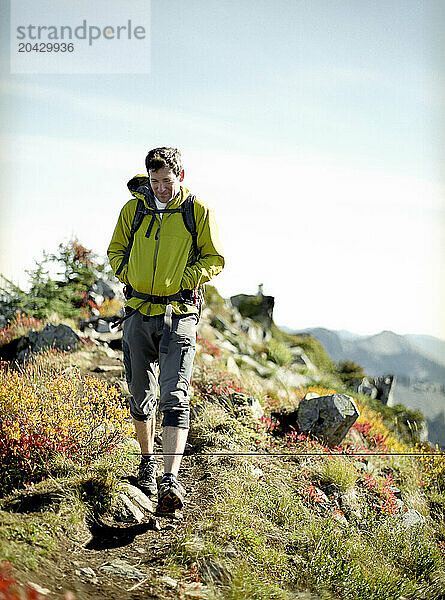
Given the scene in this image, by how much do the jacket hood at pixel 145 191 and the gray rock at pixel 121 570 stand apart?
4.70 ft

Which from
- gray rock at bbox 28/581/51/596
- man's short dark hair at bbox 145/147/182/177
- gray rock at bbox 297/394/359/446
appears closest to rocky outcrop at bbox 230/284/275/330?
gray rock at bbox 297/394/359/446

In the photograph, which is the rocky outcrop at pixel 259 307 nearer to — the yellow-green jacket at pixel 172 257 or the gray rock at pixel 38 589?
the yellow-green jacket at pixel 172 257

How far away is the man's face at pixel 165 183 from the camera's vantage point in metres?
2.58

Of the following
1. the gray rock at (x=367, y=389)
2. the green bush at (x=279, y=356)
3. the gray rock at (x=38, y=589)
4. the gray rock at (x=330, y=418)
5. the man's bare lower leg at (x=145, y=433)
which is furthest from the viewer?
the gray rock at (x=367, y=389)

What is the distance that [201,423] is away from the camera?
146 inches

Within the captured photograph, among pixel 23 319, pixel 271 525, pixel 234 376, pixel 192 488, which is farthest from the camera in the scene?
pixel 23 319

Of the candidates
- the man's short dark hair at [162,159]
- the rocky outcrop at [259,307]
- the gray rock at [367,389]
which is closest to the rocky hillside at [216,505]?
the man's short dark hair at [162,159]

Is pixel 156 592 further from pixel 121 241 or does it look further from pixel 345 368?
pixel 345 368

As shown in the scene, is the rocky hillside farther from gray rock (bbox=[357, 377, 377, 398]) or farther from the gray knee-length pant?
gray rock (bbox=[357, 377, 377, 398])

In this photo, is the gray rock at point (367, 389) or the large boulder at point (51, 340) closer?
the large boulder at point (51, 340)

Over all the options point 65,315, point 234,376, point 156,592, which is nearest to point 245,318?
point 65,315

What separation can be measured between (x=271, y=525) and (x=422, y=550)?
0.87 m

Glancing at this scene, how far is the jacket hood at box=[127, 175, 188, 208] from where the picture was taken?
8.66 ft

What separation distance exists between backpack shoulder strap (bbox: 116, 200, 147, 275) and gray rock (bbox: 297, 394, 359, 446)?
73.7 inches
